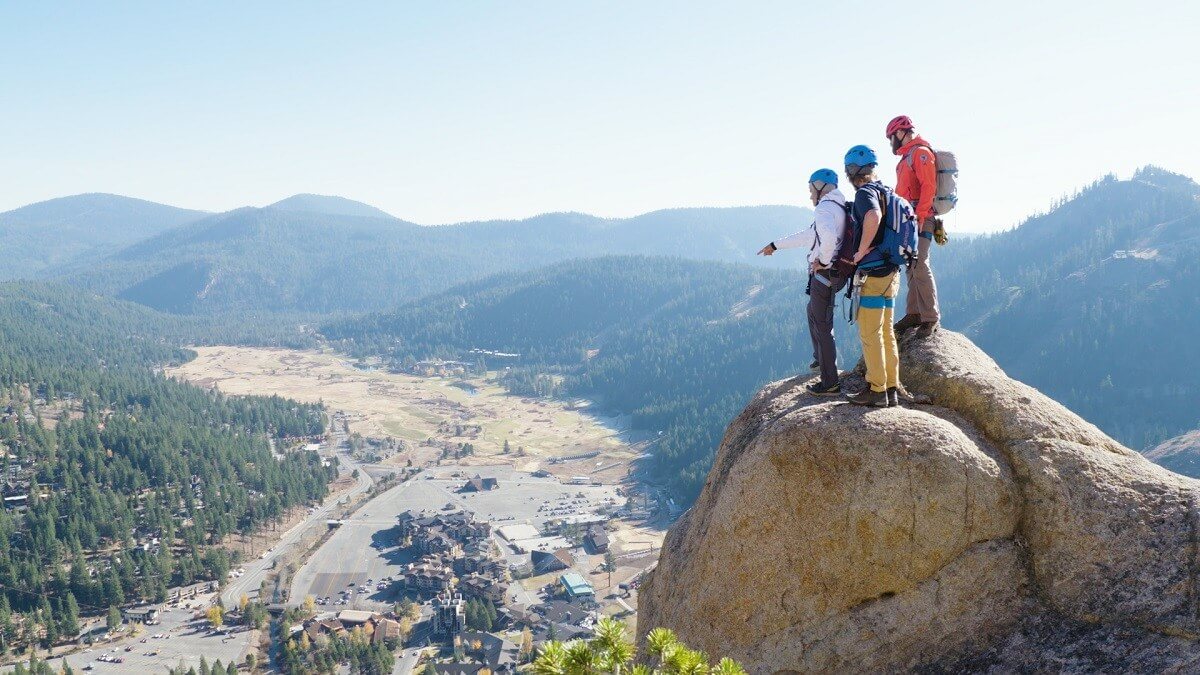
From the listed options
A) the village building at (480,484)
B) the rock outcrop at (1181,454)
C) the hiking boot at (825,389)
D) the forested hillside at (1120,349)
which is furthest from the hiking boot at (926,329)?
the forested hillside at (1120,349)

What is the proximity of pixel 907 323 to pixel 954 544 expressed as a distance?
484 cm

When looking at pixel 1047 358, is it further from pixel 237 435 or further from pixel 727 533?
pixel 727 533

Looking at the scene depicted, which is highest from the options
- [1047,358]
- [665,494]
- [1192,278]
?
[1192,278]

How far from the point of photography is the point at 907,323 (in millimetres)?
13461

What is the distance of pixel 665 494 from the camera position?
128375mm

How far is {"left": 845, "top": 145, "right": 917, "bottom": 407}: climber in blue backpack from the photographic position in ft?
33.9

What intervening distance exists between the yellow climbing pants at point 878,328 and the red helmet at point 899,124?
12.1ft

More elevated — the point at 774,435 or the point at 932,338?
the point at 932,338

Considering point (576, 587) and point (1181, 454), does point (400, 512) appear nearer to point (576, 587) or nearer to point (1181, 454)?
point (576, 587)

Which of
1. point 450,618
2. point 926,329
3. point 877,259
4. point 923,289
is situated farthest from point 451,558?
point 877,259

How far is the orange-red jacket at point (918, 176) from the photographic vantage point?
1253 cm

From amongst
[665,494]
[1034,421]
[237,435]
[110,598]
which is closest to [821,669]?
[1034,421]

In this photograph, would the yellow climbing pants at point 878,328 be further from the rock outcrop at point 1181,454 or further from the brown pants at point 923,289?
the rock outcrop at point 1181,454

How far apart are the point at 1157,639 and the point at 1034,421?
3.03 meters
